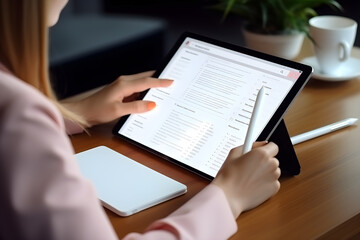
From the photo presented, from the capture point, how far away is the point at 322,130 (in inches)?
47.1

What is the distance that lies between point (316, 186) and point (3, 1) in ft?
1.82

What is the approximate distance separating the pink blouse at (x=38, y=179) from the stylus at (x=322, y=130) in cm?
54

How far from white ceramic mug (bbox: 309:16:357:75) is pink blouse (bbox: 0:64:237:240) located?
90 centimetres

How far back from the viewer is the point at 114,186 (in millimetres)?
1007

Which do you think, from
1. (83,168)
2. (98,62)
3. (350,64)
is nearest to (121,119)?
(83,168)

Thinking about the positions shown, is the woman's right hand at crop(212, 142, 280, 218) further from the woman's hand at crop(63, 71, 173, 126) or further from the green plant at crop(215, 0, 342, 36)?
the green plant at crop(215, 0, 342, 36)

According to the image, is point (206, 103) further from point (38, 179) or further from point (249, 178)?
point (38, 179)

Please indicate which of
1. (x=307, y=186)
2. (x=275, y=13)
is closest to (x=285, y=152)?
(x=307, y=186)

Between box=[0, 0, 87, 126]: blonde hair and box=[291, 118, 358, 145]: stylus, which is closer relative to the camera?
box=[0, 0, 87, 126]: blonde hair

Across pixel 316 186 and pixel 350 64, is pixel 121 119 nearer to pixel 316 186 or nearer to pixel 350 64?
pixel 316 186

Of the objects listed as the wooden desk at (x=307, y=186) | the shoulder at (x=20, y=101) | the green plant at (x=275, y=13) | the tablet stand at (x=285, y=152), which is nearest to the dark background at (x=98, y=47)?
the green plant at (x=275, y=13)

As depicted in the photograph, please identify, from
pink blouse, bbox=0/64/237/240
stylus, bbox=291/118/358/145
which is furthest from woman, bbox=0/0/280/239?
stylus, bbox=291/118/358/145

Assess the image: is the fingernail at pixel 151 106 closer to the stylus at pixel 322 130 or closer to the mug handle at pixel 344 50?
the stylus at pixel 322 130

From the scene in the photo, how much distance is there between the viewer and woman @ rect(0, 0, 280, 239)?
0.68 m
